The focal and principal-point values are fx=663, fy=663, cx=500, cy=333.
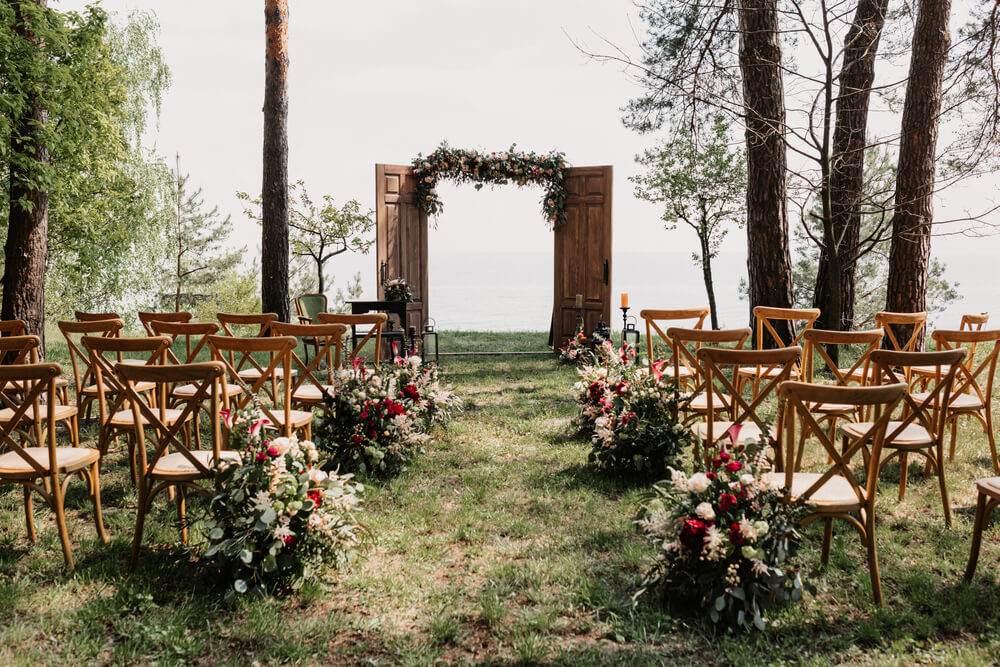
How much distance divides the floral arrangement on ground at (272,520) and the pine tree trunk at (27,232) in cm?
413

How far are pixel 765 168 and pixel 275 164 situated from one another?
533 cm

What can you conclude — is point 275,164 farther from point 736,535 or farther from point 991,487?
point 991,487

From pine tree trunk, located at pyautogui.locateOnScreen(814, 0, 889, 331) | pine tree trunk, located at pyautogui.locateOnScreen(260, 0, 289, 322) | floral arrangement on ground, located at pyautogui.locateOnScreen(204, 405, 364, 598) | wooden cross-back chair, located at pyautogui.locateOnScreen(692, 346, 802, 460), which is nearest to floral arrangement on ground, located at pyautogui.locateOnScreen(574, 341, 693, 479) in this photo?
wooden cross-back chair, located at pyautogui.locateOnScreen(692, 346, 802, 460)

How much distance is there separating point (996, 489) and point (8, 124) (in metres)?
6.51

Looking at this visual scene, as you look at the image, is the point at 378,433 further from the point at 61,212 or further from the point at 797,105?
the point at 61,212

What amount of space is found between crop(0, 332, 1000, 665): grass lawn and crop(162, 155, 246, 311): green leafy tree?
12.8 m

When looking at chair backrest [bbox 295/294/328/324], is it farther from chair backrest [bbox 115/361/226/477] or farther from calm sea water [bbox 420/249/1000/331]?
chair backrest [bbox 115/361/226/477]

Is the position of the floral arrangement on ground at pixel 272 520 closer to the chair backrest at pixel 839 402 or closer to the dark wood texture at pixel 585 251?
the chair backrest at pixel 839 402

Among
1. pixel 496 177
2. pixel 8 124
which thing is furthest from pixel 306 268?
pixel 8 124

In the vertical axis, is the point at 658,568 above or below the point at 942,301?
below

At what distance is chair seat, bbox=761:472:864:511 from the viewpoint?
7.52 ft

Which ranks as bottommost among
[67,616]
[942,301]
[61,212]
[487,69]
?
[67,616]

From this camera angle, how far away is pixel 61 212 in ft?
28.3

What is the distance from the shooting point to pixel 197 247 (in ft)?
55.3
